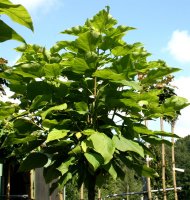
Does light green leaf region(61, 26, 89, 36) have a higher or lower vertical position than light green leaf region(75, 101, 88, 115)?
higher

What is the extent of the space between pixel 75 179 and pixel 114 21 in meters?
1.46

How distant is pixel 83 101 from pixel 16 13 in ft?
5.60

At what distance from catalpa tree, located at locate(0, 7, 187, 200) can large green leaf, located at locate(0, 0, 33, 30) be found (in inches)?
58.2

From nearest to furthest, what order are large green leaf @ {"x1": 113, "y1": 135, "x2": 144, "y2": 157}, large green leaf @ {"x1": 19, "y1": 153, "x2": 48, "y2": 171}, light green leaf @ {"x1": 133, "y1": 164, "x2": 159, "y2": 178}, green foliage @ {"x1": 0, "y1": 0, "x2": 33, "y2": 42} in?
green foliage @ {"x1": 0, "y1": 0, "x2": 33, "y2": 42} → large green leaf @ {"x1": 113, "y1": 135, "x2": 144, "y2": 157} → large green leaf @ {"x1": 19, "y1": 153, "x2": 48, "y2": 171} → light green leaf @ {"x1": 133, "y1": 164, "x2": 159, "y2": 178}

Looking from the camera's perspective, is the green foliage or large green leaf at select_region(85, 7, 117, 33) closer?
the green foliage

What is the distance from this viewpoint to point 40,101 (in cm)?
274

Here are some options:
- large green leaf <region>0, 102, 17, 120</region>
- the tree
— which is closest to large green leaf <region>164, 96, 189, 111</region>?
large green leaf <region>0, 102, 17, 120</region>

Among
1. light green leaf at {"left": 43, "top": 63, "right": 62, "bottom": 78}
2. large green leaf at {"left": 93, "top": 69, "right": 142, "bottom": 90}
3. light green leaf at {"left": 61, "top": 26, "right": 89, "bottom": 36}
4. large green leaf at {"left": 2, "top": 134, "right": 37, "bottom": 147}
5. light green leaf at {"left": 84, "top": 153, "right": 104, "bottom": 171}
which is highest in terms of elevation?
light green leaf at {"left": 61, "top": 26, "right": 89, "bottom": 36}

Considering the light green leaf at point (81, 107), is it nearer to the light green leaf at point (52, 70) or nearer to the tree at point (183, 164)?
the light green leaf at point (52, 70)

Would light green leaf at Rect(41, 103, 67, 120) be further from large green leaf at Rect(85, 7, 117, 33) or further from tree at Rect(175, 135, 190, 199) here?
tree at Rect(175, 135, 190, 199)

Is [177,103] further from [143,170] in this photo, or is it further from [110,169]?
[110,169]

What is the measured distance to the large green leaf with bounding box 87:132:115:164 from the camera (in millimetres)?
2438

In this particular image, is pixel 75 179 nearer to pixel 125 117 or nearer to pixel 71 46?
pixel 125 117

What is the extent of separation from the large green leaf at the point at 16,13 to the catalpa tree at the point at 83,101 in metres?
1.48
